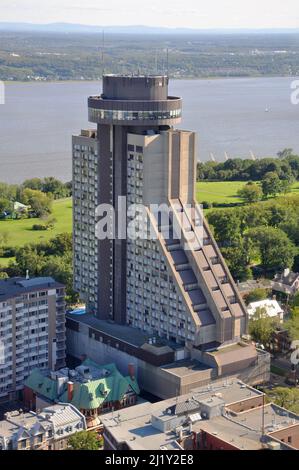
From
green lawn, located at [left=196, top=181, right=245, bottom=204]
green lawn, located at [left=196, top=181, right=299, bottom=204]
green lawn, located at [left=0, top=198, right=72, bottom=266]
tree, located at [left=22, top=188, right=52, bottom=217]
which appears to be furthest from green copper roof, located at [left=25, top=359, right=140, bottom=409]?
green lawn, located at [left=196, top=181, right=245, bottom=204]

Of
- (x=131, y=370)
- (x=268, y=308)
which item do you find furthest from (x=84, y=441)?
(x=268, y=308)

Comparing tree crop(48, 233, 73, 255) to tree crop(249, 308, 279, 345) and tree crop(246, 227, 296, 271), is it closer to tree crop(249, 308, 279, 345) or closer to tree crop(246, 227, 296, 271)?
tree crop(246, 227, 296, 271)

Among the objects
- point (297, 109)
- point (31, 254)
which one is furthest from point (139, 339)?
point (297, 109)

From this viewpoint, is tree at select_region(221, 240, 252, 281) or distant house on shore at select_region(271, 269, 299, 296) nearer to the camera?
distant house on shore at select_region(271, 269, 299, 296)

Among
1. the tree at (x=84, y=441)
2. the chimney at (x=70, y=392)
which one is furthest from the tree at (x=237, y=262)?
the tree at (x=84, y=441)

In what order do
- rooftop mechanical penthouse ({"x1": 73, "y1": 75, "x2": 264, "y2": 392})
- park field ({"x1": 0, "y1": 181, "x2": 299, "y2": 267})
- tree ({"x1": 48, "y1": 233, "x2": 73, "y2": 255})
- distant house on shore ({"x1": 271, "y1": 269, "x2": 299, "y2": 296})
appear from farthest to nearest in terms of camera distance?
1. park field ({"x1": 0, "y1": 181, "x2": 299, "y2": 267})
2. tree ({"x1": 48, "y1": 233, "x2": 73, "y2": 255})
3. distant house on shore ({"x1": 271, "y1": 269, "x2": 299, "y2": 296})
4. rooftop mechanical penthouse ({"x1": 73, "y1": 75, "x2": 264, "y2": 392})

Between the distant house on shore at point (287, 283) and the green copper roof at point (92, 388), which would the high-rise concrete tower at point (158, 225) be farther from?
the distant house on shore at point (287, 283)
